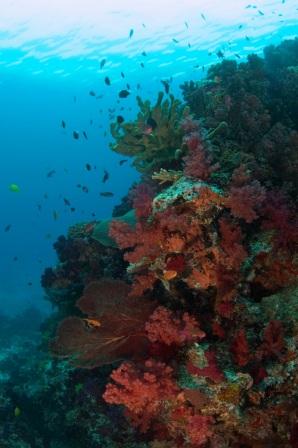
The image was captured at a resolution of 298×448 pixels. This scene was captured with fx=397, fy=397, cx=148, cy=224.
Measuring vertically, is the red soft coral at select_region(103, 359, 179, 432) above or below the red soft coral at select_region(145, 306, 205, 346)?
below

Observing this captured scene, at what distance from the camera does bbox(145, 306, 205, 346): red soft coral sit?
4.61 meters

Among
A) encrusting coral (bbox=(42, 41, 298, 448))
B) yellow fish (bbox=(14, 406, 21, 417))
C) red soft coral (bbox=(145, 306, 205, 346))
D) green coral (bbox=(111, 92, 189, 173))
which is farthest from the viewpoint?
yellow fish (bbox=(14, 406, 21, 417))

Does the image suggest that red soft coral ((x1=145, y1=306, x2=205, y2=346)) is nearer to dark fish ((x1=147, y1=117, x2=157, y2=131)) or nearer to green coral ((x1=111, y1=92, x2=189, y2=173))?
green coral ((x1=111, y1=92, x2=189, y2=173))

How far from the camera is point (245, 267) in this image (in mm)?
5020

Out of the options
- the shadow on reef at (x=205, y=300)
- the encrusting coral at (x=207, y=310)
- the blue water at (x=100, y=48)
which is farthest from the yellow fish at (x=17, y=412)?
the blue water at (x=100, y=48)

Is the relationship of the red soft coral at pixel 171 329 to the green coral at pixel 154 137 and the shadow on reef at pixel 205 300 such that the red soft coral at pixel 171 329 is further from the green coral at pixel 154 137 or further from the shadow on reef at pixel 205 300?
the green coral at pixel 154 137

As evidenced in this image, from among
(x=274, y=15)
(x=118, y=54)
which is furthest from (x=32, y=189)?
(x=274, y=15)

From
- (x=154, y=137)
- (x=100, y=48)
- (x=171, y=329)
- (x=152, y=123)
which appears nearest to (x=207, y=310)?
(x=171, y=329)

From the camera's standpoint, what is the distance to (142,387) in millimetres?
4281

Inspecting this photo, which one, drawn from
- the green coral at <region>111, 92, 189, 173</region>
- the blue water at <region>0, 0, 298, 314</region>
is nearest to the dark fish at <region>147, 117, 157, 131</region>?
the green coral at <region>111, 92, 189, 173</region>

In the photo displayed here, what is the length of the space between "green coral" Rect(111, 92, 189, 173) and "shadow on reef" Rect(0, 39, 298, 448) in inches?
1.0

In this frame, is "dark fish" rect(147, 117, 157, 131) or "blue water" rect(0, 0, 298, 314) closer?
"dark fish" rect(147, 117, 157, 131)

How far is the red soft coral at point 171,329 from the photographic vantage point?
4.61 meters

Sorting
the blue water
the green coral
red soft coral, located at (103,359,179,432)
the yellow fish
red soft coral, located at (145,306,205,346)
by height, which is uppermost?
the blue water
